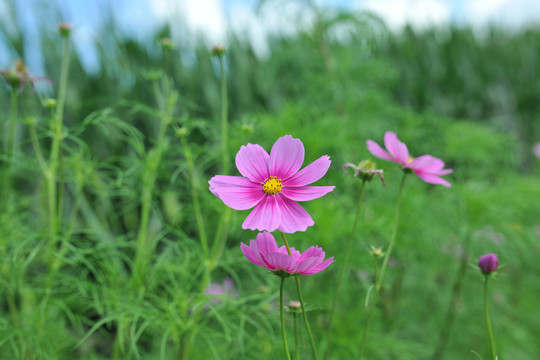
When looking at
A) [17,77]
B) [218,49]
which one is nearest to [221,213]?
[218,49]

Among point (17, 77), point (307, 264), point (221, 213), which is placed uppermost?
point (17, 77)

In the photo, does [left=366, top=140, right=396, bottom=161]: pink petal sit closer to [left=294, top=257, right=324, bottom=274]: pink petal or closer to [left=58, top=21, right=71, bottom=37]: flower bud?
[left=294, top=257, right=324, bottom=274]: pink petal

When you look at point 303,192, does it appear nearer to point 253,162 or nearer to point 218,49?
point 253,162

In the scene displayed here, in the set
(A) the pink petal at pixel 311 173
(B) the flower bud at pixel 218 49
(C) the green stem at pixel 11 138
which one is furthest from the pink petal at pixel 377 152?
(C) the green stem at pixel 11 138

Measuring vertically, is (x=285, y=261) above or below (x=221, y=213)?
above

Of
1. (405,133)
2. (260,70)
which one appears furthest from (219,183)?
(260,70)

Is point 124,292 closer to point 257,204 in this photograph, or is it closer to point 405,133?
point 257,204
